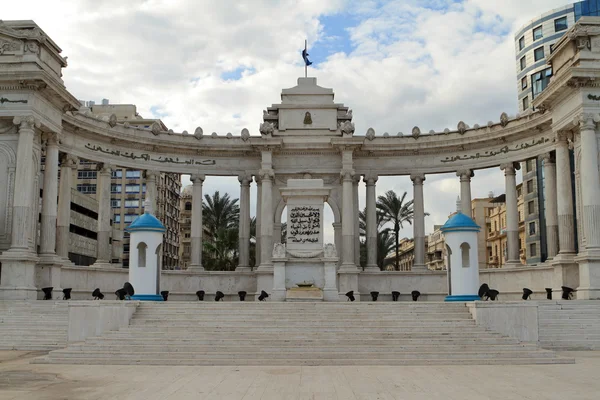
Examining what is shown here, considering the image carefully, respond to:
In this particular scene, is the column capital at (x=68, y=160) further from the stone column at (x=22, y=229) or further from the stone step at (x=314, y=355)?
the stone step at (x=314, y=355)

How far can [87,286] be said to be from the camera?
44125 mm

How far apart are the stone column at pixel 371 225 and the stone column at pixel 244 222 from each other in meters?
9.44

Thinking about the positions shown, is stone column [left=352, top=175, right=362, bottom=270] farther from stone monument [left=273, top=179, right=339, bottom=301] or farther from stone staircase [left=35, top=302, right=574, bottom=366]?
stone staircase [left=35, top=302, right=574, bottom=366]

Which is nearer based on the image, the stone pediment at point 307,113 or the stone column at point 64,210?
the stone column at point 64,210

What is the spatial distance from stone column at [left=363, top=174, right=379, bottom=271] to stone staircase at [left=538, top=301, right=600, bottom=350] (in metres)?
20.1

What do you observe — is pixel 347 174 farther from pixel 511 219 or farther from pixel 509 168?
pixel 511 219

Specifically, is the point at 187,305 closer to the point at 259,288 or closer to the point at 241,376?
the point at 241,376

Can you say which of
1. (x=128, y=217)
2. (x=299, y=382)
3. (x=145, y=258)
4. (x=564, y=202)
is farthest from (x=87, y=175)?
(x=299, y=382)

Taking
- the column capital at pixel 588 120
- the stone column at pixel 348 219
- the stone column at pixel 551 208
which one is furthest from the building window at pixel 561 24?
the column capital at pixel 588 120

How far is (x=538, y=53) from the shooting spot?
88812 millimetres

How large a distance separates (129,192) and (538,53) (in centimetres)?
7666

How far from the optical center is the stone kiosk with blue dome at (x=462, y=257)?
30.4m

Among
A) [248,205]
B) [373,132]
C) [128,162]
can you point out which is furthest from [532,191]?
[128,162]

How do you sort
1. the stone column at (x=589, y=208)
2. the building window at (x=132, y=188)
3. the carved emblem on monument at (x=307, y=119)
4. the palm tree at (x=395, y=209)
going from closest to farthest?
1. the stone column at (x=589, y=208)
2. the carved emblem on monument at (x=307, y=119)
3. the palm tree at (x=395, y=209)
4. the building window at (x=132, y=188)
